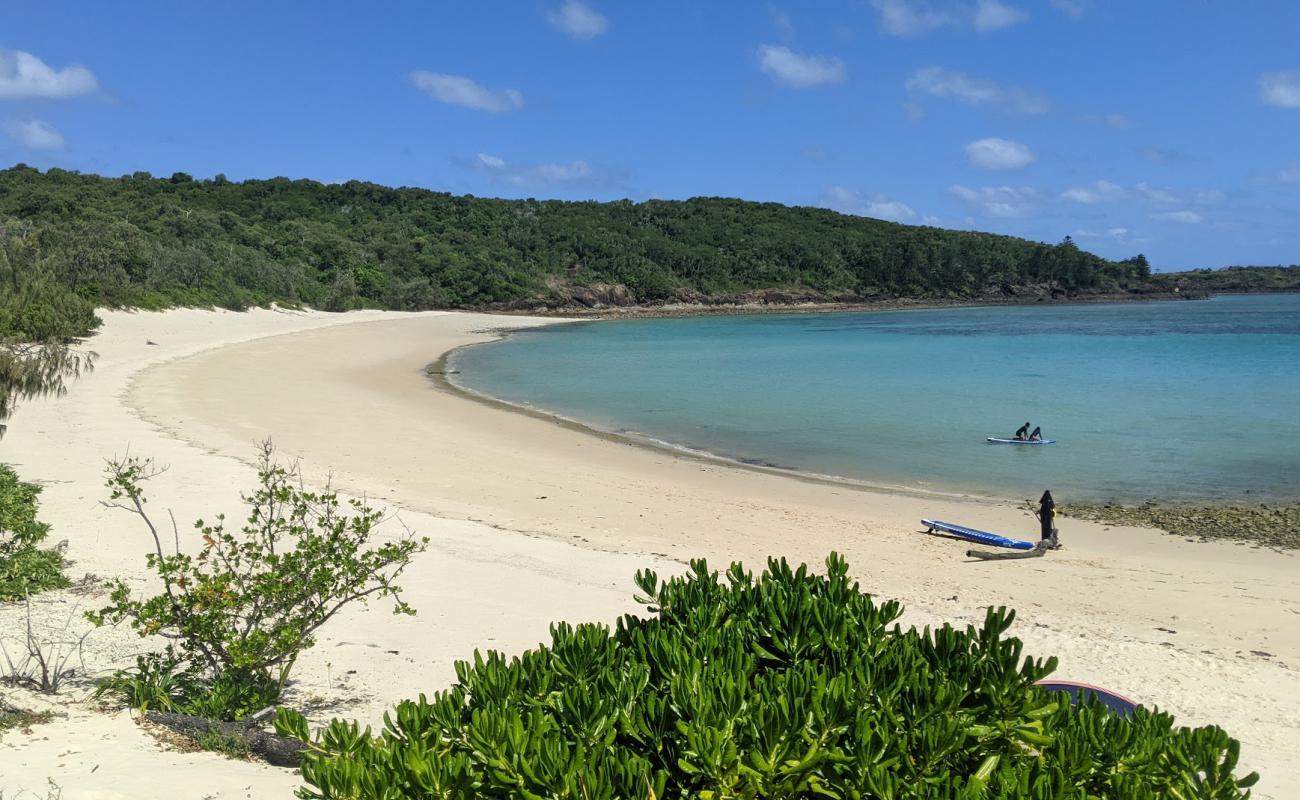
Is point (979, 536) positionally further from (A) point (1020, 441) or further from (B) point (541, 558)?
(A) point (1020, 441)

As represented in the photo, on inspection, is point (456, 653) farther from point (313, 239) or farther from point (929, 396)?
point (313, 239)

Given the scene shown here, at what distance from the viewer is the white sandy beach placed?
5.85 metres

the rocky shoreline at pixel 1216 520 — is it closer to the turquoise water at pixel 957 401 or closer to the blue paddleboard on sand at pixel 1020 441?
the turquoise water at pixel 957 401

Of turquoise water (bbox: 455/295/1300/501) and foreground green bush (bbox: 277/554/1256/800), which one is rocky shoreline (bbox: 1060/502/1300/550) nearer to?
turquoise water (bbox: 455/295/1300/501)

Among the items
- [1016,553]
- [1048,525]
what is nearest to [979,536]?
[1016,553]

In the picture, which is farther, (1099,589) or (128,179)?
(128,179)

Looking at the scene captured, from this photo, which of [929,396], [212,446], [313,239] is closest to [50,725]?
[212,446]

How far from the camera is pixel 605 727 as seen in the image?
326 centimetres

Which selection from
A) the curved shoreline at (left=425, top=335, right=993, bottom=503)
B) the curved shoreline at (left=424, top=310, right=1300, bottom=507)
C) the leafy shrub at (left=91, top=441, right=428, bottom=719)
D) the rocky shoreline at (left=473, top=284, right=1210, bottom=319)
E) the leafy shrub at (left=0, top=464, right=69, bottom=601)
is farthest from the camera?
the rocky shoreline at (left=473, top=284, right=1210, bottom=319)

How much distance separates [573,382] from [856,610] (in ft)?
92.7

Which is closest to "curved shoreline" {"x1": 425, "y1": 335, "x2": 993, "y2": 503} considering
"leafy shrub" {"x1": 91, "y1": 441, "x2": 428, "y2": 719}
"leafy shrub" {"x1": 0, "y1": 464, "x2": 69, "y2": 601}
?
"leafy shrub" {"x1": 0, "y1": 464, "x2": 69, "y2": 601}

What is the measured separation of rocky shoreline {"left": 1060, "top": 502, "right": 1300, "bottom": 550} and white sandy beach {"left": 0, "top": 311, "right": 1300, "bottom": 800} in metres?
0.59

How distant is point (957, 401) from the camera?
90.8 feet

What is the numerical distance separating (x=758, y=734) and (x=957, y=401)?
85.9 feet
